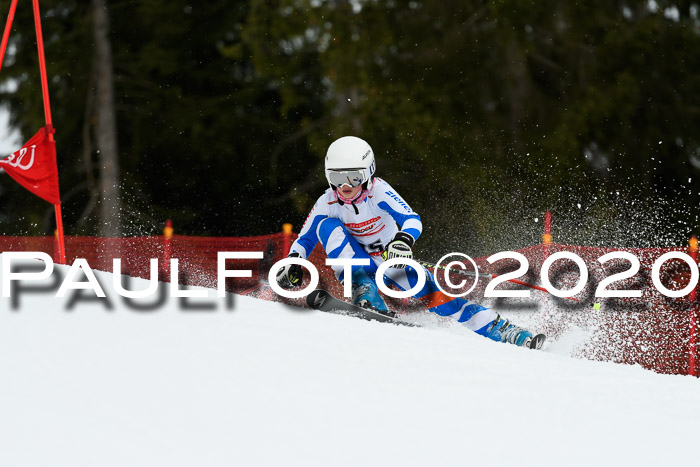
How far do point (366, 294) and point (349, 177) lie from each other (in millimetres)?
773

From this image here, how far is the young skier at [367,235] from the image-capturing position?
6281 mm

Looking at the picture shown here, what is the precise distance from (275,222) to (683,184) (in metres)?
7.85

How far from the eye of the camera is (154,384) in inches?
147

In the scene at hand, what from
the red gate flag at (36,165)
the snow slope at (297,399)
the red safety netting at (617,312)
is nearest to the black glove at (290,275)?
the snow slope at (297,399)

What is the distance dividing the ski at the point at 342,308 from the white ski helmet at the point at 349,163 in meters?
0.75

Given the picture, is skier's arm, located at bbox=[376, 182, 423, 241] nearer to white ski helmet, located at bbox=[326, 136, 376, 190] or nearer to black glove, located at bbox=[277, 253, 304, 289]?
white ski helmet, located at bbox=[326, 136, 376, 190]

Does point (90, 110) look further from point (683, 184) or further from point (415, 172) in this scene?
point (683, 184)

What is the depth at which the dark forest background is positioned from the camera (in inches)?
644

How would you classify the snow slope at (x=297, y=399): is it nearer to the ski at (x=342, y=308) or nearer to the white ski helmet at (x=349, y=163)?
the ski at (x=342, y=308)

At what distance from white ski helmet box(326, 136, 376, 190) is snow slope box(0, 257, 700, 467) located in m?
1.43

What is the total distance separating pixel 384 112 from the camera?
1666 centimetres

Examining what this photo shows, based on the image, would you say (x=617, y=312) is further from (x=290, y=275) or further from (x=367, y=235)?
(x=290, y=275)

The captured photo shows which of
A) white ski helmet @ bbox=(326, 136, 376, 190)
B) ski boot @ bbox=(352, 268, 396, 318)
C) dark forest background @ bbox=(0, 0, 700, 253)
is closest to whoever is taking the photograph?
white ski helmet @ bbox=(326, 136, 376, 190)

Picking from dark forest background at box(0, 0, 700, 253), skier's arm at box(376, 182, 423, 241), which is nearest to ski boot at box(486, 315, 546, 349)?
skier's arm at box(376, 182, 423, 241)
